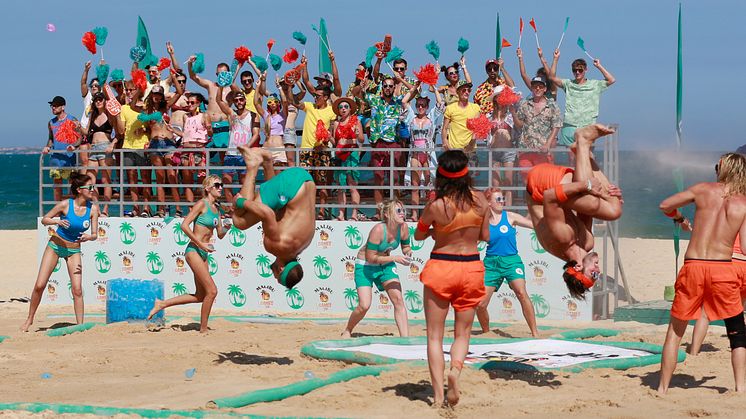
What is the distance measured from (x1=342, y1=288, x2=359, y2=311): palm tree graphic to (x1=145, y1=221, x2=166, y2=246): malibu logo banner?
2.92 m

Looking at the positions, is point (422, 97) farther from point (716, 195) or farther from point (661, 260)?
point (661, 260)

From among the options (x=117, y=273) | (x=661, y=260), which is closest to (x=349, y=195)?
(x=117, y=273)

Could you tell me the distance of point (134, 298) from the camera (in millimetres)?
13547

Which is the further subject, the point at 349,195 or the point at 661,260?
the point at 661,260

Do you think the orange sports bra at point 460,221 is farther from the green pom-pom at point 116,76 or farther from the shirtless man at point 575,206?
the green pom-pom at point 116,76

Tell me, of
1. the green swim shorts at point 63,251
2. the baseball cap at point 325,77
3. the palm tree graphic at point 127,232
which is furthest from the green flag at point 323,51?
the green swim shorts at point 63,251

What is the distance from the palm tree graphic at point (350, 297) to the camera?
15.1 metres

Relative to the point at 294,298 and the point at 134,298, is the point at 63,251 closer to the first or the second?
the point at 134,298

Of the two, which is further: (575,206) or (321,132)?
(321,132)

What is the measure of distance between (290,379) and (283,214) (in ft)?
5.54

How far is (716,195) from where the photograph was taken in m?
8.75

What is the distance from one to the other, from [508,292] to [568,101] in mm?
2604

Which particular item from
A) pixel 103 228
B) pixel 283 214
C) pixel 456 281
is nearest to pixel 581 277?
pixel 456 281

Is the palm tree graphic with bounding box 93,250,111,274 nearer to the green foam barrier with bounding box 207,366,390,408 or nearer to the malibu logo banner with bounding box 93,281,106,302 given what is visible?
the malibu logo banner with bounding box 93,281,106,302
